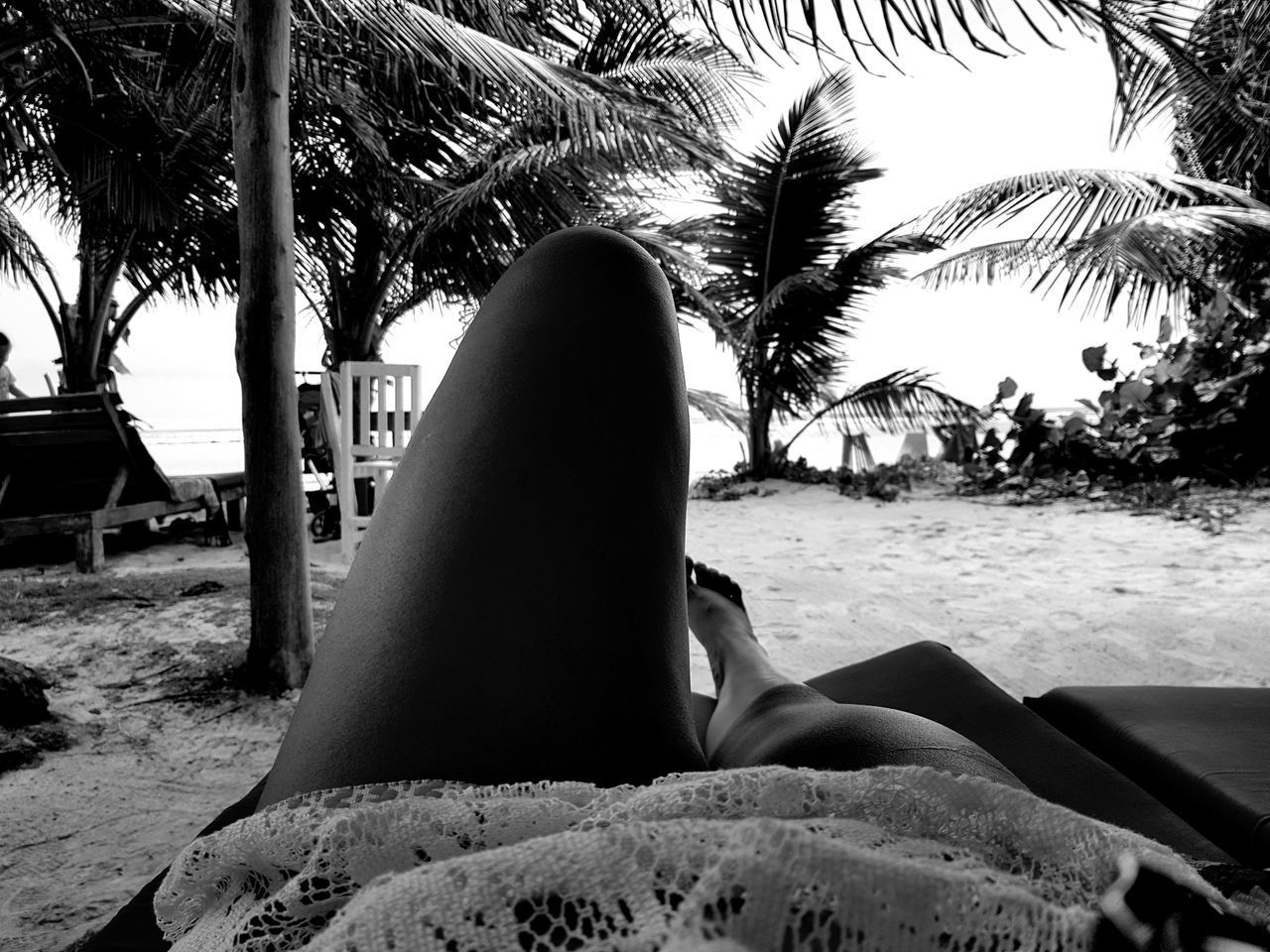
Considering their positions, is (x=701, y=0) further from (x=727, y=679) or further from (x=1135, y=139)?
(x=1135, y=139)

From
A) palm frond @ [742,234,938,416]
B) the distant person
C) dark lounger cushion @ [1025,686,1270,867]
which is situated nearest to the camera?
dark lounger cushion @ [1025,686,1270,867]

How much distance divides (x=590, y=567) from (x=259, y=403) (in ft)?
6.77

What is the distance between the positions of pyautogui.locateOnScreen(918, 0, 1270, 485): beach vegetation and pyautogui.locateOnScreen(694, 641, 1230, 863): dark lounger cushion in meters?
4.95

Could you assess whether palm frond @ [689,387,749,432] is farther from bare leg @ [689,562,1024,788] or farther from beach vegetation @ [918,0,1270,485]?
bare leg @ [689,562,1024,788]

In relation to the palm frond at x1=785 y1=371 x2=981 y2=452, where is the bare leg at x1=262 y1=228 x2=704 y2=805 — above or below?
below

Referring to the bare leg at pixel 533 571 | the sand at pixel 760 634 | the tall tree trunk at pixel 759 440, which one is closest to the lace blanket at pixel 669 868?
the bare leg at pixel 533 571

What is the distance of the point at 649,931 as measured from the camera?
0.35 metres

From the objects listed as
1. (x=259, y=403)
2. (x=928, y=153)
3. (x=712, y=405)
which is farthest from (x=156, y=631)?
(x=928, y=153)

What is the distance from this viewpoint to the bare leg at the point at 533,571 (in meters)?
0.60

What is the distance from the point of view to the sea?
7.64 metres

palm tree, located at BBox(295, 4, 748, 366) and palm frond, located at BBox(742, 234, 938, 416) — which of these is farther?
palm frond, located at BBox(742, 234, 938, 416)

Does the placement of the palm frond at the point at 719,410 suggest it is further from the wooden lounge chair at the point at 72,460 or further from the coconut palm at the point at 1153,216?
the wooden lounge chair at the point at 72,460

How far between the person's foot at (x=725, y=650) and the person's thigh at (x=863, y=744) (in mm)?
262

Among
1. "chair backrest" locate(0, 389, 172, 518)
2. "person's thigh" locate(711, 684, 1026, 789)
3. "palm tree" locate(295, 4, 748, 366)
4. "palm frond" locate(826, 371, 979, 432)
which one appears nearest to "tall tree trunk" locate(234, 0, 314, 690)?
"person's thigh" locate(711, 684, 1026, 789)
